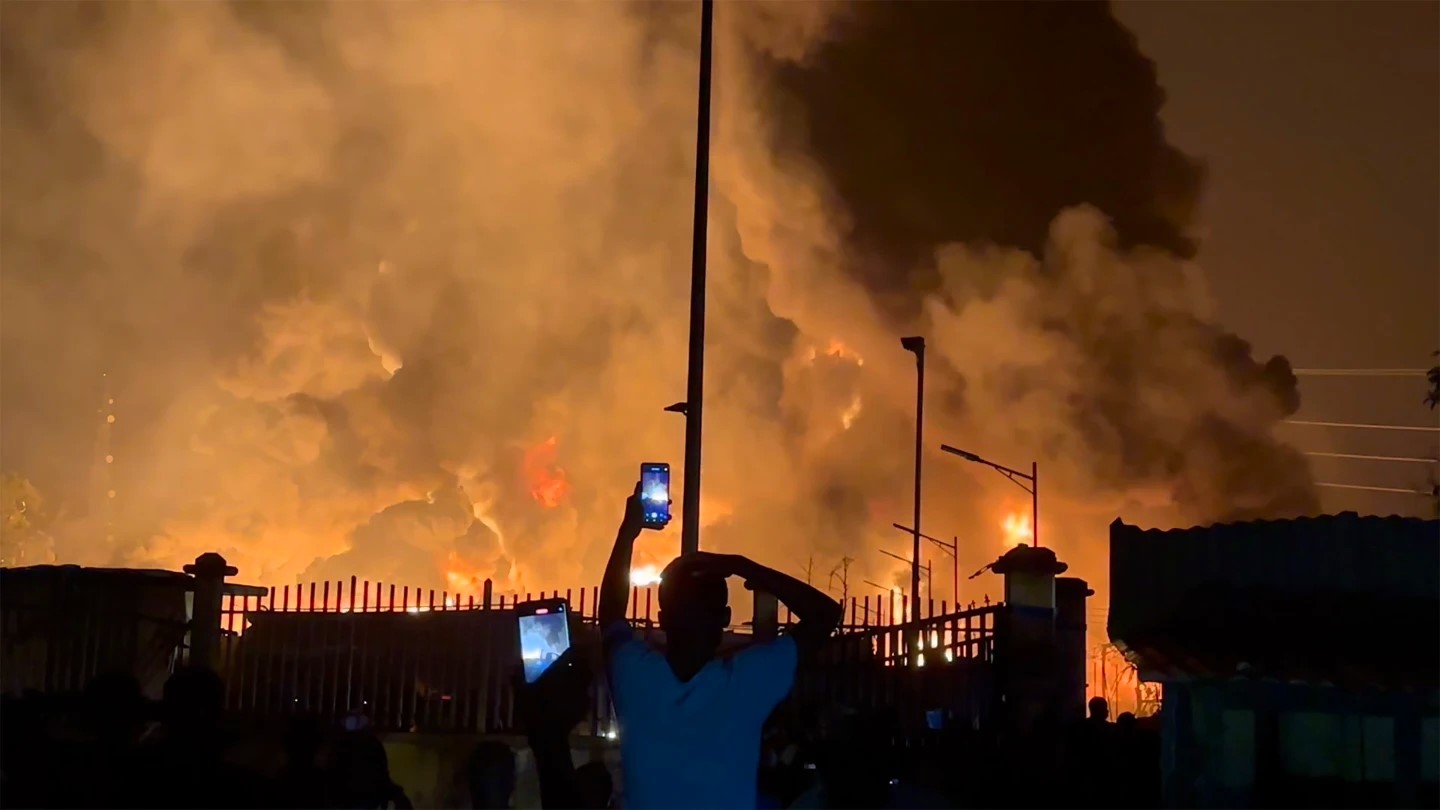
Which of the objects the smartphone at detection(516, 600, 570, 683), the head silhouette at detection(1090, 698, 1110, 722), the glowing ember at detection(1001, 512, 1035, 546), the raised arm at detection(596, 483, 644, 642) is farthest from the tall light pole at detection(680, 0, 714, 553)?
the glowing ember at detection(1001, 512, 1035, 546)

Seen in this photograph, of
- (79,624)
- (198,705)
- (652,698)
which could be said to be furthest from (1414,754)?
(79,624)

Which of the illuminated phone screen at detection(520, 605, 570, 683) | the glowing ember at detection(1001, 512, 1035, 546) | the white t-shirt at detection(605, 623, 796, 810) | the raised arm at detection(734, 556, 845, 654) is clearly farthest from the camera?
the glowing ember at detection(1001, 512, 1035, 546)

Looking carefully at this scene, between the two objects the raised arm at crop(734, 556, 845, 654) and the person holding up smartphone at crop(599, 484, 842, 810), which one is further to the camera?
the raised arm at crop(734, 556, 845, 654)

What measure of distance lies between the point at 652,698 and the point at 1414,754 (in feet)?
18.7

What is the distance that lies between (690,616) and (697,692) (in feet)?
0.63

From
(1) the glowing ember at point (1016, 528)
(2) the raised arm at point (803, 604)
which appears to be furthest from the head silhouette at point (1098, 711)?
(1) the glowing ember at point (1016, 528)

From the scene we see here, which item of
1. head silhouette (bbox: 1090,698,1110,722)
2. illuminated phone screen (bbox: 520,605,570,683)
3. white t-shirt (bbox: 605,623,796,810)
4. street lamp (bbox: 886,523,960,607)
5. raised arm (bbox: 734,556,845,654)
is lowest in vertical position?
head silhouette (bbox: 1090,698,1110,722)

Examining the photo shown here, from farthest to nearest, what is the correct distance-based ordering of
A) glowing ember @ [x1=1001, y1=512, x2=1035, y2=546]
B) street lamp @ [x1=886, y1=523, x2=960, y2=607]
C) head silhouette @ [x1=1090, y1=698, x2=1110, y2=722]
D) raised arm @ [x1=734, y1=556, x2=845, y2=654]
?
1. glowing ember @ [x1=1001, y1=512, x2=1035, y2=546]
2. street lamp @ [x1=886, y1=523, x2=960, y2=607]
3. head silhouette @ [x1=1090, y1=698, x2=1110, y2=722]
4. raised arm @ [x1=734, y1=556, x2=845, y2=654]

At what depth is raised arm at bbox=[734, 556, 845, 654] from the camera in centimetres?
337

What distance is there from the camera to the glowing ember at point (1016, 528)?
3781cm

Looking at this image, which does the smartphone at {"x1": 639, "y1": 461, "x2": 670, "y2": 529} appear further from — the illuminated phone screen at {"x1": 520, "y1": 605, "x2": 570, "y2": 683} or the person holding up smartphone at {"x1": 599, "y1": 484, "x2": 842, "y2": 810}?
the person holding up smartphone at {"x1": 599, "y1": 484, "x2": 842, "y2": 810}

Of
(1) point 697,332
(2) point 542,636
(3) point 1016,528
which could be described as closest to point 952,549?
(3) point 1016,528

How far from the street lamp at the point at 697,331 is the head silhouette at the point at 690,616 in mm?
6664

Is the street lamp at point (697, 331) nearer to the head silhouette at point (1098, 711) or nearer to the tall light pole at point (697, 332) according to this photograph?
the tall light pole at point (697, 332)
